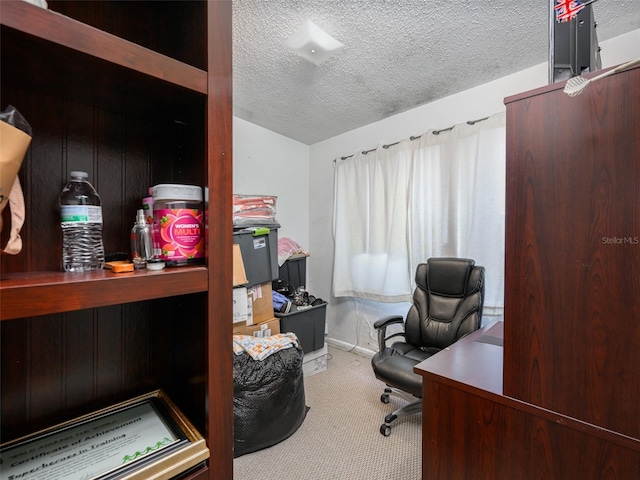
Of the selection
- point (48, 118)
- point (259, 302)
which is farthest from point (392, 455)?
point (48, 118)

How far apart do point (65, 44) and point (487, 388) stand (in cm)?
144

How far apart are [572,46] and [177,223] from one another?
1.27 metres

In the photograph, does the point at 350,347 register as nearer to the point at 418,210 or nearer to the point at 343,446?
the point at 343,446

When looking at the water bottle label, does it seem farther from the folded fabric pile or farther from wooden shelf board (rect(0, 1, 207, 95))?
the folded fabric pile

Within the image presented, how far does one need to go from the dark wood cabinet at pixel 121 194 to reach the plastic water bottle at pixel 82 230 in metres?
0.03

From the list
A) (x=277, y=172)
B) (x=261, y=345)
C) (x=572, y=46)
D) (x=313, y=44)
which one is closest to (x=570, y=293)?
(x=572, y=46)

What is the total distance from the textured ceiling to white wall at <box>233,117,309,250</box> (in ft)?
1.22

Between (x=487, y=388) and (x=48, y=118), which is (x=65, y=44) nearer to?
(x=48, y=118)

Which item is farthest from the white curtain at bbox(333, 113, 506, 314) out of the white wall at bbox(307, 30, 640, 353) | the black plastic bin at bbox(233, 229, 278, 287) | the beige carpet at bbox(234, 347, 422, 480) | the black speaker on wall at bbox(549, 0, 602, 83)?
the black speaker on wall at bbox(549, 0, 602, 83)

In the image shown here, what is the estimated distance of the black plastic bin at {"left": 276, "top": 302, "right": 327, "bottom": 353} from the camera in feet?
8.87

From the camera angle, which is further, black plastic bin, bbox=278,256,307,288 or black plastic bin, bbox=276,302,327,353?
black plastic bin, bbox=278,256,307,288

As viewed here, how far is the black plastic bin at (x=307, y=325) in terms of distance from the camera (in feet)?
8.87

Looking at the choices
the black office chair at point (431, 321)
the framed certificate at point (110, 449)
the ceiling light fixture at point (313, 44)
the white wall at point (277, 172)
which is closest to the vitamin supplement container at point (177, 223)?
the framed certificate at point (110, 449)

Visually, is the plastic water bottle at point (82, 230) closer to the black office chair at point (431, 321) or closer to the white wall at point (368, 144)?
the black office chair at point (431, 321)
